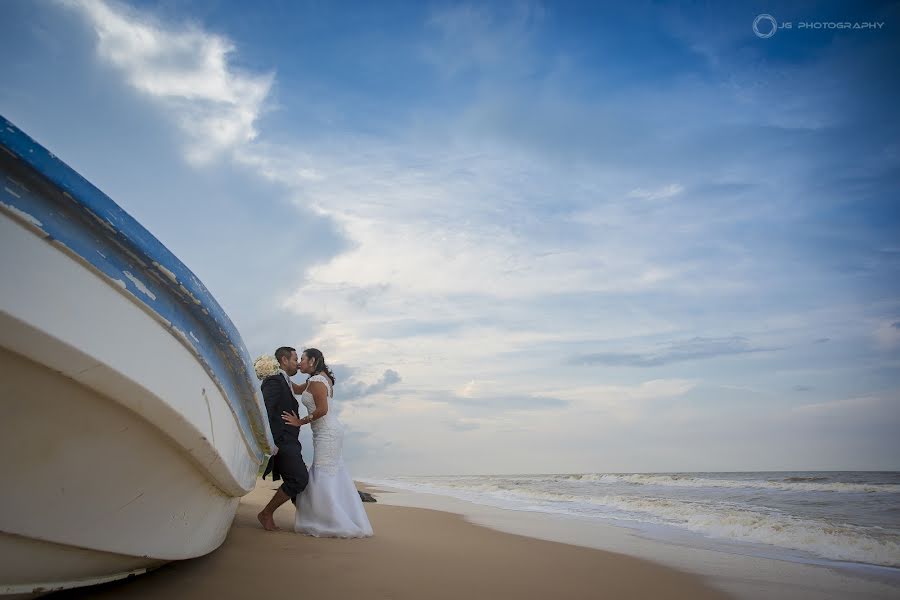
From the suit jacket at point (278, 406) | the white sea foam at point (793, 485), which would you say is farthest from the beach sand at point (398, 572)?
the white sea foam at point (793, 485)

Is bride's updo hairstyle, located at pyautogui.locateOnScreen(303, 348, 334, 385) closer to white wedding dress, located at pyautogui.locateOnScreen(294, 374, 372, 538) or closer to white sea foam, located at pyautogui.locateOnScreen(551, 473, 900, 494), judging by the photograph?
white wedding dress, located at pyautogui.locateOnScreen(294, 374, 372, 538)

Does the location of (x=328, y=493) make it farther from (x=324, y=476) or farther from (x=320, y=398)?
(x=320, y=398)

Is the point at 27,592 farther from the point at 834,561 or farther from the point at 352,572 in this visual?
the point at 834,561

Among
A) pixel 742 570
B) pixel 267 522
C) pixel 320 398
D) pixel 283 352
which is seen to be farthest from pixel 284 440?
pixel 742 570

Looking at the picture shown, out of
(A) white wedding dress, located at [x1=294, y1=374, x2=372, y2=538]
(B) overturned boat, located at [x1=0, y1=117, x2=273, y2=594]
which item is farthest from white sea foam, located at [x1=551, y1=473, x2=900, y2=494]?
(B) overturned boat, located at [x1=0, y1=117, x2=273, y2=594]

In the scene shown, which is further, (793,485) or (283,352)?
(793,485)

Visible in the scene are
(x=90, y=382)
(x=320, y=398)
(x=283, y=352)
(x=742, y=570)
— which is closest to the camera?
(x=90, y=382)

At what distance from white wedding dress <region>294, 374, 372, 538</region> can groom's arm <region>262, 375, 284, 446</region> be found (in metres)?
0.30

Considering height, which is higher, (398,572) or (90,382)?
(90,382)

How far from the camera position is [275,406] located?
5.70 m

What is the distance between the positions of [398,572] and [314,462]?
6.91 ft

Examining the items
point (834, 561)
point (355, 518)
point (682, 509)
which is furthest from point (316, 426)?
point (682, 509)

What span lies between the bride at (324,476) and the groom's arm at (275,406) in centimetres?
9

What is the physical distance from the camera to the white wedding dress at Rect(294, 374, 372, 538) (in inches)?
214
